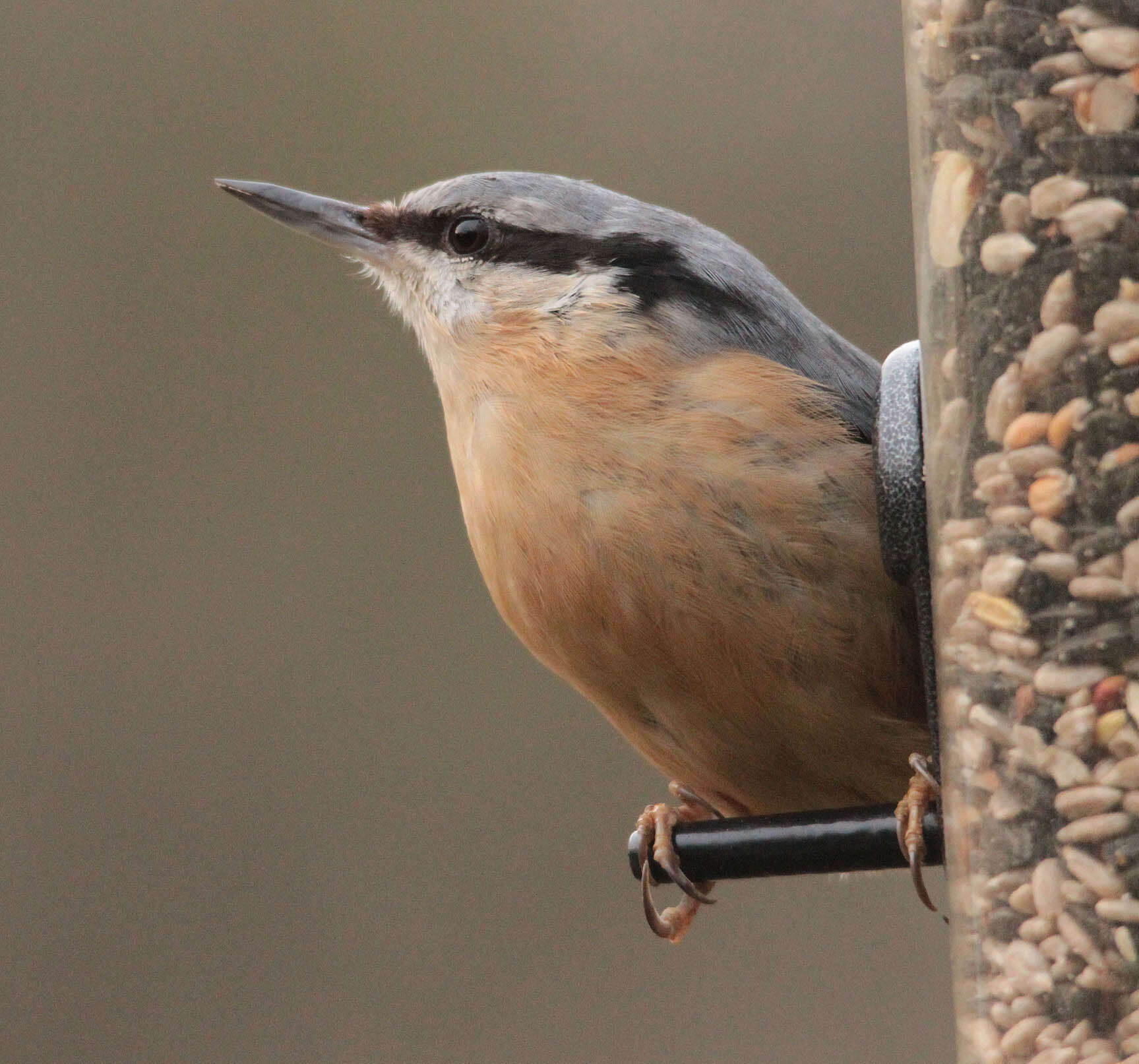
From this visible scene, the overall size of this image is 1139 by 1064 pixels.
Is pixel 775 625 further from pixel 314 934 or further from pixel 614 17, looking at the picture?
pixel 614 17

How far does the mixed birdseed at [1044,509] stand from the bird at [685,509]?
490 mm

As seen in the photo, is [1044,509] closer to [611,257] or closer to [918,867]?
[918,867]

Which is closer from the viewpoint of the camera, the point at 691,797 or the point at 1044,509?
the point at 1044,509

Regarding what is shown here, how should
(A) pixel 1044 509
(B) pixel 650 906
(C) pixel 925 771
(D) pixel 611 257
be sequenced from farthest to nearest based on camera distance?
(D) pixel 611 257 < (B) pixel 650 906 < (C) pixel 925 771 < (A) pixel 1044 509

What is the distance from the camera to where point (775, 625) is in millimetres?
2539

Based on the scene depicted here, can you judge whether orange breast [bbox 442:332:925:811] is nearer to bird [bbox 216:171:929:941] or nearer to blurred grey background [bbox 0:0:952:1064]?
bird [bbox 216:171:929:941]

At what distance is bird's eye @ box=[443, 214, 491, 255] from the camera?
10.5ft

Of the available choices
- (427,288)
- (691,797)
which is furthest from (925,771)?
(427,288)

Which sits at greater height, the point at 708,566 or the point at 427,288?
the point at 427,288

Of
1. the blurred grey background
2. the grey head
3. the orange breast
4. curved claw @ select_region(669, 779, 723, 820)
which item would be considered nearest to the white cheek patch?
the grey head

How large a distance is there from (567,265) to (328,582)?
3742 millimetres

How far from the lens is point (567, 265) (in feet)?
9.98

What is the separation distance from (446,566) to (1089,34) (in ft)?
15.9

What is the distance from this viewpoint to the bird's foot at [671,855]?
2.64 meters
